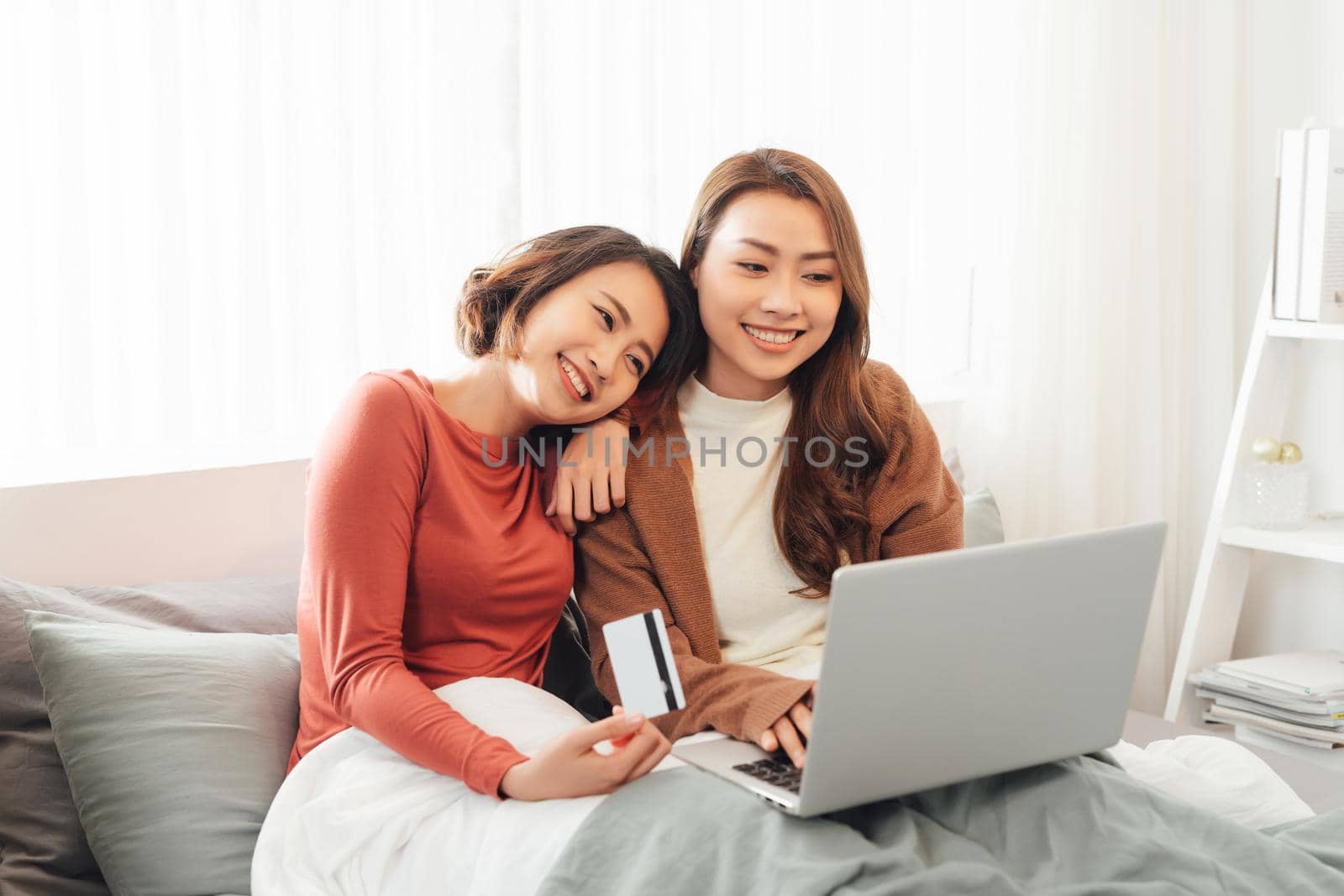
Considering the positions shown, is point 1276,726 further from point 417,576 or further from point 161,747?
point 161,747

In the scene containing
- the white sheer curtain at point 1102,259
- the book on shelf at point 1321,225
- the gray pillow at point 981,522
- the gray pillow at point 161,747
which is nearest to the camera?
the gray pillow at point 161,747

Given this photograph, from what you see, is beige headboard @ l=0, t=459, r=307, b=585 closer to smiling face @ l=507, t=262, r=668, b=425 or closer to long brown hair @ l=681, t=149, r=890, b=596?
smiling face @ l=507, t=262, r=668, b=425

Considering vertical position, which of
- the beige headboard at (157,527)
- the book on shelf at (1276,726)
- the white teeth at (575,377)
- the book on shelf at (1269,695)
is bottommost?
the book on shelf at (1276,726)

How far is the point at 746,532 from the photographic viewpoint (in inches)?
64.6

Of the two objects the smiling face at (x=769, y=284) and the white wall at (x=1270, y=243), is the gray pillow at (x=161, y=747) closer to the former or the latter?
the smiling face at (x=769, y=284)

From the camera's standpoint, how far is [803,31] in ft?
7.52

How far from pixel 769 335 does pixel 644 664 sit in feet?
1.70

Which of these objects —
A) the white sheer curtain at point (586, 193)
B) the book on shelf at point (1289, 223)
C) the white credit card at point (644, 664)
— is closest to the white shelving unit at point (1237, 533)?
the book on shelf at point (1289, 223)

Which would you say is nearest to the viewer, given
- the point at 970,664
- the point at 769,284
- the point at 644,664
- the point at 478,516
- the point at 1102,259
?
the point at 970,664

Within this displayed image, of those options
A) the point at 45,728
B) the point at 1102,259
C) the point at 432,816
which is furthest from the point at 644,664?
the point at 1102,259

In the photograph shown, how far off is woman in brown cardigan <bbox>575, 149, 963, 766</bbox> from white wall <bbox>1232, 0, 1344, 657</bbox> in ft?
4.21

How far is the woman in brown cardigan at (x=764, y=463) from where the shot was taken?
5.10 feet

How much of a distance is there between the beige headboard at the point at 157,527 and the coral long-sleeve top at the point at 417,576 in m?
0.27

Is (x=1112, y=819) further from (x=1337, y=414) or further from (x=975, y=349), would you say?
(x=1337, y=414)
